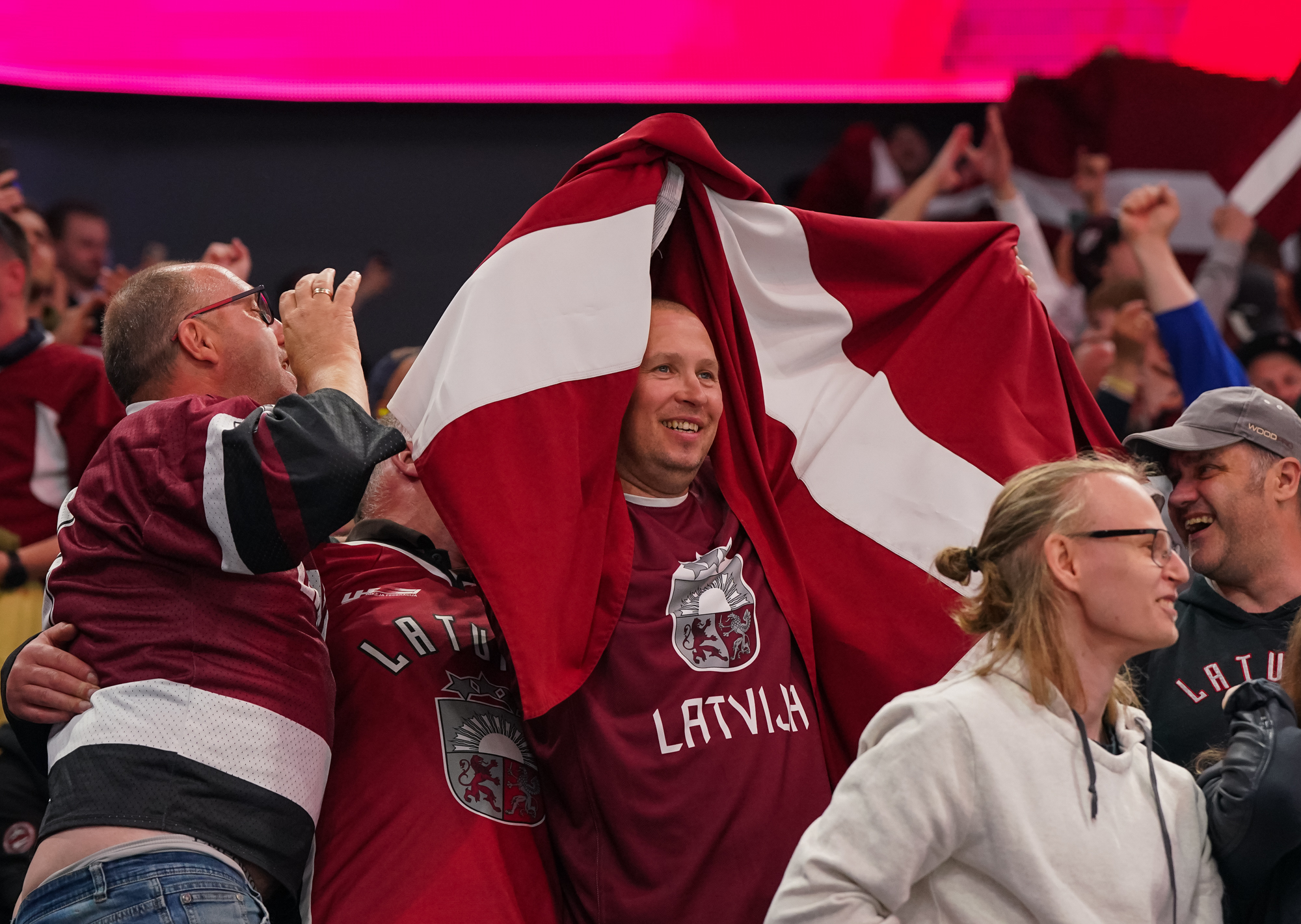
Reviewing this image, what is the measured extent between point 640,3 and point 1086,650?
4137 millimetres

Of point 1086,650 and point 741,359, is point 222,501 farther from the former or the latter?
point 1086,650

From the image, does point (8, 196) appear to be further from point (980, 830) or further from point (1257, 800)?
point (1257, 800)

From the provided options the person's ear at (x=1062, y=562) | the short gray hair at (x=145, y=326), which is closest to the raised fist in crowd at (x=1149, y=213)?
the person's ear at (x=1062, y=562)

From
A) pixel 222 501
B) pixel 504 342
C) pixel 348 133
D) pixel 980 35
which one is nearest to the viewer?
pixel 222 501

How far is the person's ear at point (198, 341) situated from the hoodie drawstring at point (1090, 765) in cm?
146

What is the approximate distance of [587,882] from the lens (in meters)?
2.00

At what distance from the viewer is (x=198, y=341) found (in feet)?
7.11

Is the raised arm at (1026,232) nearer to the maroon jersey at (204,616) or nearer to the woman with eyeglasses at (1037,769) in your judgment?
the woman with eyeglasses at (1037,769)

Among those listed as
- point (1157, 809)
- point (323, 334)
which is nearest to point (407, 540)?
point (323, 334)

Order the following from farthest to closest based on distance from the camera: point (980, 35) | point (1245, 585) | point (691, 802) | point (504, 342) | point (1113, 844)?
point (980, 35) < point (1245, 585) < point (504, 342) < point (691, 802) < point (1113, 844)

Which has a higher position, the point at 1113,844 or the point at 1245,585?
the point at 1113,844

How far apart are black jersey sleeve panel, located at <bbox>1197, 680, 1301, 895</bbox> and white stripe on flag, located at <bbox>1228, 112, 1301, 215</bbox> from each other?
358cm

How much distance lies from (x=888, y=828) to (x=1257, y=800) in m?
0.47

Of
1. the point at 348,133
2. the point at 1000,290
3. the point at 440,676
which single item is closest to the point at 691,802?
the point at 440,676
